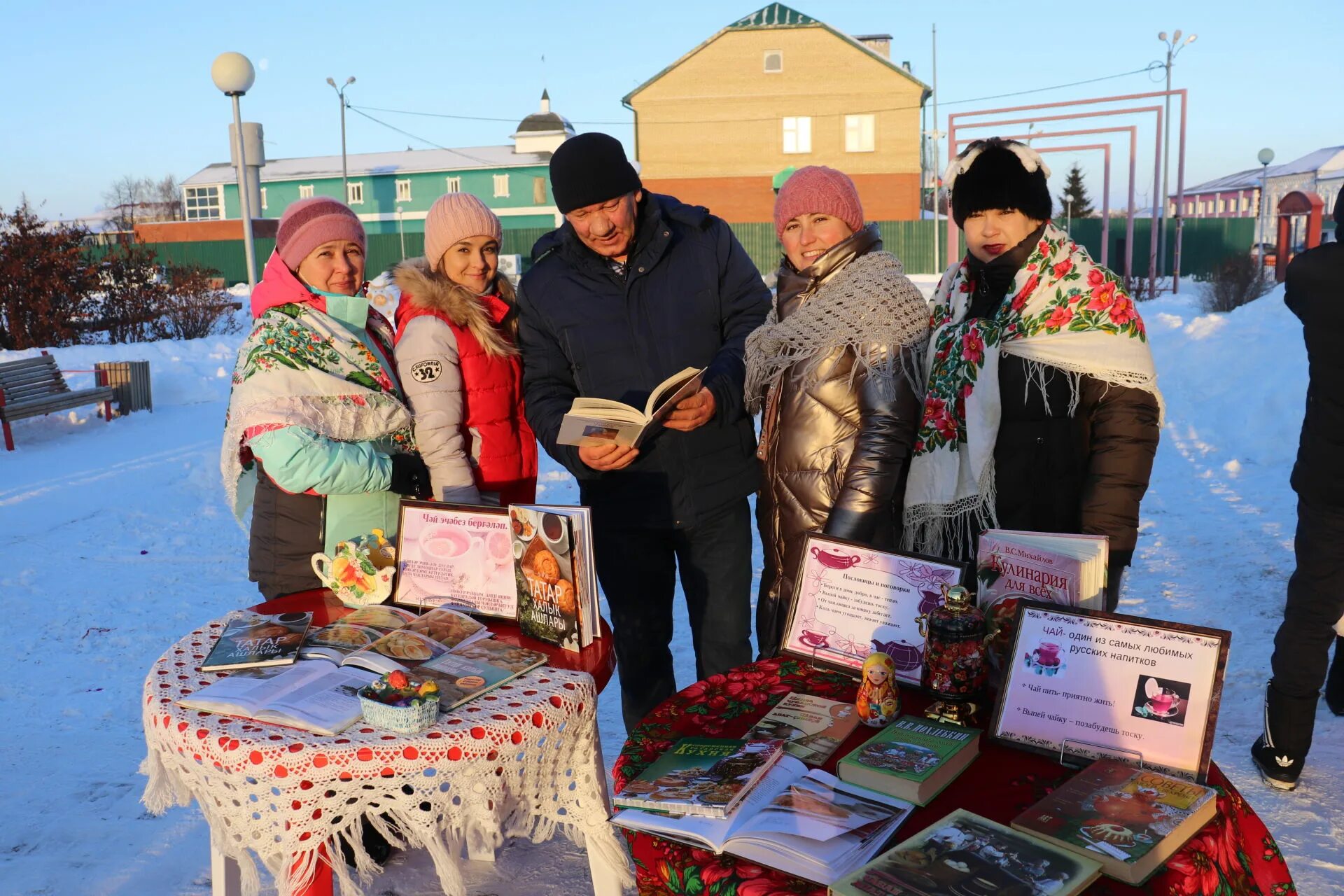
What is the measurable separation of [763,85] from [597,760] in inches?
1338

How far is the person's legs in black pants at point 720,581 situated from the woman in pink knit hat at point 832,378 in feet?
0.69

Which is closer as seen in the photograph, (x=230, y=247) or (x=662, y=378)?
(x=662, y=378)

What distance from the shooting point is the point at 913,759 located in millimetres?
1824

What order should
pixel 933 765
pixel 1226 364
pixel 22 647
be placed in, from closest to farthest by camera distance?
pixel 933 765
pixel 22 647
pixel 1226 364

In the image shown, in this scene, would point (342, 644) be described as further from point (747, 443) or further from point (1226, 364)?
point (1226, 364)

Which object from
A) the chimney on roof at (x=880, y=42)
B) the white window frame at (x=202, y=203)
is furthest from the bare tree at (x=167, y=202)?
the chimney on roof at (x=880, y=42)

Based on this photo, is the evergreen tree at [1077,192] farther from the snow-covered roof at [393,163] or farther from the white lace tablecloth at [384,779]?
the white lace tablecloth at [384,779]

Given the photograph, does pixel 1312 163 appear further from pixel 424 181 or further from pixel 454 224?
pixel 454 224

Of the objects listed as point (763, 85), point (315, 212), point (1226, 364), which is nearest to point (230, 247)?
point (763, 85)

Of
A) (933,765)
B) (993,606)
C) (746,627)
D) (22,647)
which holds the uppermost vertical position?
(993,606)

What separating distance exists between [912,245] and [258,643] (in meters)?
30.6

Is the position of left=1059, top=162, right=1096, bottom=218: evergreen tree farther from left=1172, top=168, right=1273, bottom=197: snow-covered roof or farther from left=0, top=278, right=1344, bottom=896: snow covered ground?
left=0, top=278, right=1344, bottom=896: snow covered ground

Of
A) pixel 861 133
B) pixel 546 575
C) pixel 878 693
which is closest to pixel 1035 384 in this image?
pixel 878 693

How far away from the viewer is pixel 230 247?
3759 centimetres
